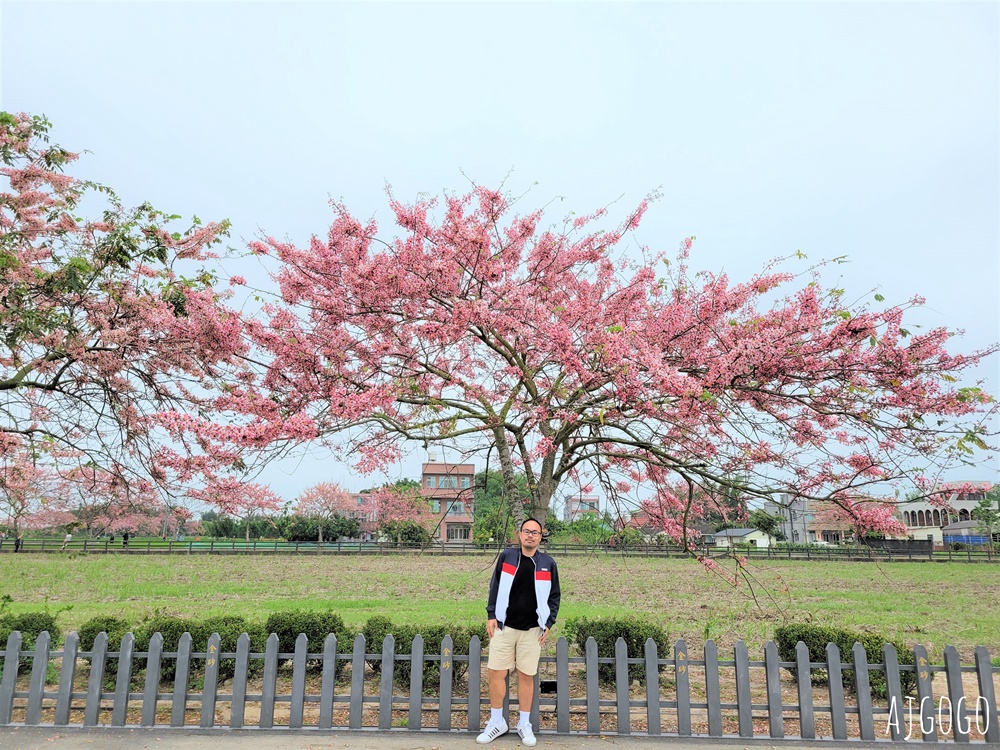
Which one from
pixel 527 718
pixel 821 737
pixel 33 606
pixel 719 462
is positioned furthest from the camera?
pixel 33 606

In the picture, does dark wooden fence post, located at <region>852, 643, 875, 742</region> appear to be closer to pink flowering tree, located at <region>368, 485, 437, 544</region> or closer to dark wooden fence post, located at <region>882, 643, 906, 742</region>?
dark wooden fence post, located at <region>882, 643, 906, 742</region>

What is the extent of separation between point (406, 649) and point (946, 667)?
16.5 feet

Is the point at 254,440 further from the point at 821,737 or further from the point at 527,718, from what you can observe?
the point at 821,737

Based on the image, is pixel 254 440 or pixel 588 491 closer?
pixel 254 440

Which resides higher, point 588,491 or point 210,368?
point 210,368

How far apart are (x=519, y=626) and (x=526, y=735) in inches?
34.6

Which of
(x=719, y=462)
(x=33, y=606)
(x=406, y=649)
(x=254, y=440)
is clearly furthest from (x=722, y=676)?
(x=33, y=606)

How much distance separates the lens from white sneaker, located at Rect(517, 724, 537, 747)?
16.8 feet

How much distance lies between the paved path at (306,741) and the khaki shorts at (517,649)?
24.2 inches

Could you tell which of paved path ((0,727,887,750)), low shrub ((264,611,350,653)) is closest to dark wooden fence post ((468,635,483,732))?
paved path ((0,727,887,750))

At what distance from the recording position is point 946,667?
5.51 metres

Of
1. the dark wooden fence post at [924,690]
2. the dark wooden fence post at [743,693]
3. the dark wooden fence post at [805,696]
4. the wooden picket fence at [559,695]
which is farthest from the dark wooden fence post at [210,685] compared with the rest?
the dark wooden fence post at [924,690]

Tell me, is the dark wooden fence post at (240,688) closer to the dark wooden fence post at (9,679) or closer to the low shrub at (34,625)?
the dark wooden fence post at (9,679)

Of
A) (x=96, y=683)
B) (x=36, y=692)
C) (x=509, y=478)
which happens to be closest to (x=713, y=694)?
(x=509, y=478)
